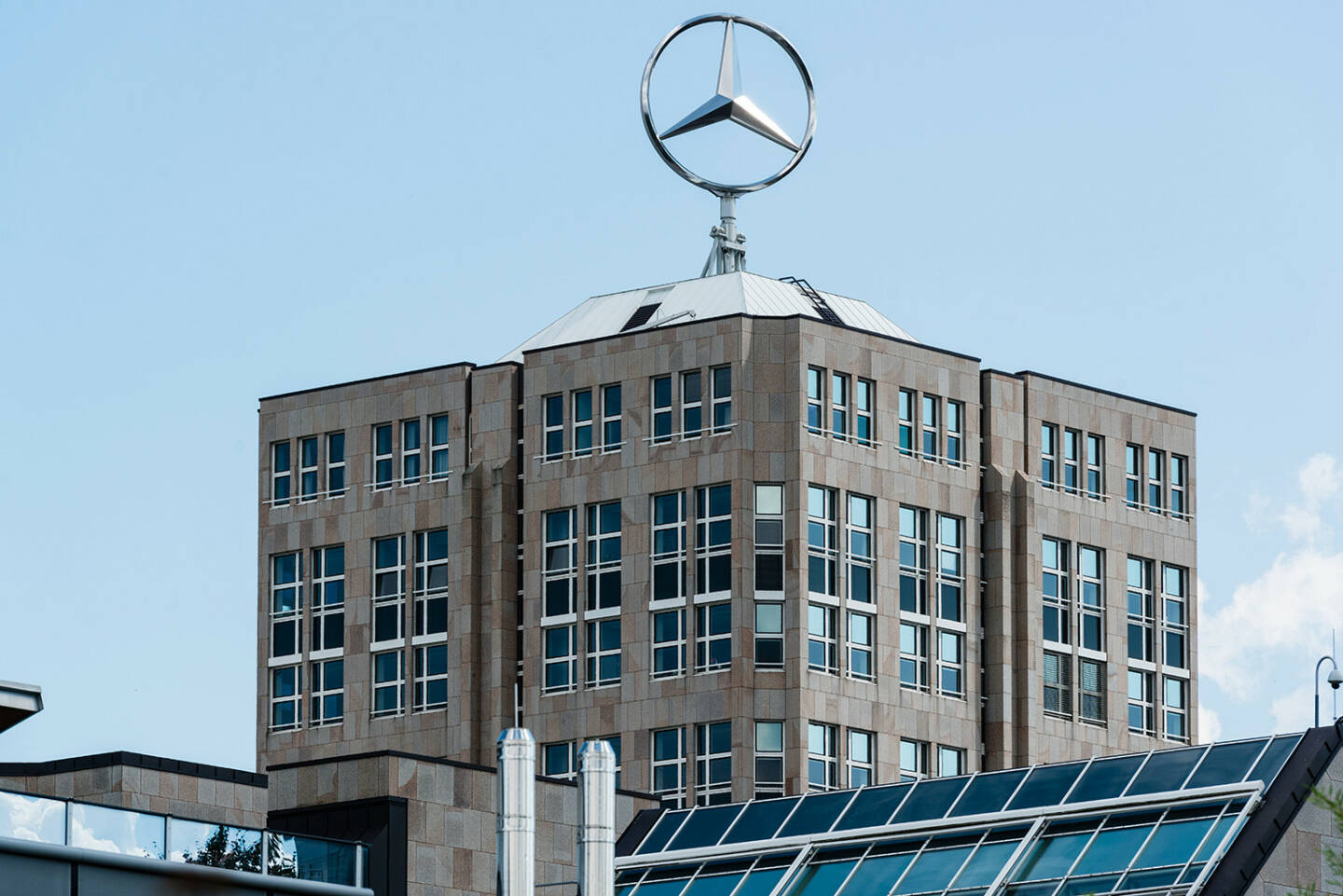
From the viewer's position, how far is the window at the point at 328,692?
107500 mm

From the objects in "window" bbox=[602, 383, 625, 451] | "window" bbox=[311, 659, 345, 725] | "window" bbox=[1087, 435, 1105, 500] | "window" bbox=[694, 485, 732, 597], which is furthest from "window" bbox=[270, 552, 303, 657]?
"window" bbox=[1087, 435, 1105, 500]

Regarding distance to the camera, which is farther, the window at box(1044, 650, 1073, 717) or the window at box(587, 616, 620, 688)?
the window at box(1044, 650, 1073, 717)

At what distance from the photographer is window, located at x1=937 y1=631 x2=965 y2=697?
10388 centimetres

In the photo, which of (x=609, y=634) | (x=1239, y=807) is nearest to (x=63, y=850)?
(x=1239, y=807)

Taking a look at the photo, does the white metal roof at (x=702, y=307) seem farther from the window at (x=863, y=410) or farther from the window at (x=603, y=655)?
the window at (x=603, y=655)

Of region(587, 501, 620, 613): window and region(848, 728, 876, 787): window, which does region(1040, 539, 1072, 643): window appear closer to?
region(848, 728, 876, 787): window

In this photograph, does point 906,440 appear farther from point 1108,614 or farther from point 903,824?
point 903,824

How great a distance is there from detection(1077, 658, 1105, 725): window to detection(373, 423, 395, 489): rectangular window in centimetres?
2281

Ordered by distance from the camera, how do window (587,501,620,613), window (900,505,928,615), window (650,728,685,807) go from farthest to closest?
window (900,505,928,615), window (587,501,620,613), window (650,728,685,807)

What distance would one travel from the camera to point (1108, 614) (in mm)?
108188

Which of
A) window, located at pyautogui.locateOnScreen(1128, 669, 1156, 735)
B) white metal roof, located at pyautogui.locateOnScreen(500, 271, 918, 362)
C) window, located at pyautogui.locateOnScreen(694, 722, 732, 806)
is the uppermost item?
white metal roof, located at pyautogui.locateOnScreen(500, 271, 918, 362)

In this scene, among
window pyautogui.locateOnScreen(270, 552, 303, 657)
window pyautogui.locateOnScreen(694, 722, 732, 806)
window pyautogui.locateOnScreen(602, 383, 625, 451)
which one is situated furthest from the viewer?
window pyautogui.locateOnScreen(270, 552, 303, 657)

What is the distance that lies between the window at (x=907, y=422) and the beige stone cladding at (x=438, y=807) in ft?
106

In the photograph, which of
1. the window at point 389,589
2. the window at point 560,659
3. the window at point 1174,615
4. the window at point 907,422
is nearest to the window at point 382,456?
the window at point 389,589
